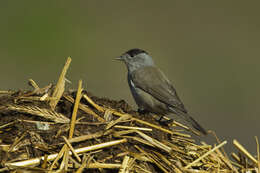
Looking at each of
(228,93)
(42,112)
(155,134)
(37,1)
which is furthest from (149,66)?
(37,1)

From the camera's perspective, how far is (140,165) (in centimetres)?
421

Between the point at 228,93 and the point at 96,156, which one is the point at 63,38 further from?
the point at 96,156

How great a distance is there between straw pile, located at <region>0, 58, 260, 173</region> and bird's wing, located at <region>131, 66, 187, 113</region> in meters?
2.53

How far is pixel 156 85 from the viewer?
7988 mm

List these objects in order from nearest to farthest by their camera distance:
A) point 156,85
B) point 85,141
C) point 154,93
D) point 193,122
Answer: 1. point 85,141
2. point 193,122
3. point 154,93
4. point 156,85

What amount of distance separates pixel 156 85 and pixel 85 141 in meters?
3.97

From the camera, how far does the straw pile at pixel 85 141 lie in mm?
3943

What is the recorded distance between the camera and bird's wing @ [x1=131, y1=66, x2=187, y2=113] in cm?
760

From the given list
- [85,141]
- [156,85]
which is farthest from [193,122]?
[85,141]

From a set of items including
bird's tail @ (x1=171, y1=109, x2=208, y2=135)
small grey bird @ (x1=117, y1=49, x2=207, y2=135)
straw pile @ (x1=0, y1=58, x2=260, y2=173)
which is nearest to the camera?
straw pile @ (x1=0, y1=58, x2=260, y2=173)

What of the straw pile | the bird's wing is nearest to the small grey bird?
the bird's wing

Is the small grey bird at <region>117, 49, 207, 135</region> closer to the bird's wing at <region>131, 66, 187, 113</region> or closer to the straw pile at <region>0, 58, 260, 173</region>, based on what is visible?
the bird's wing at <region>131, 66, 187, 113</region>

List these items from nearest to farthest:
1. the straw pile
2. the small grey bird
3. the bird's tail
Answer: the straw pile < the bird's tail < the small grey bird

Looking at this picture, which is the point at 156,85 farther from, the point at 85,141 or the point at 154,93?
the point at 85,141
